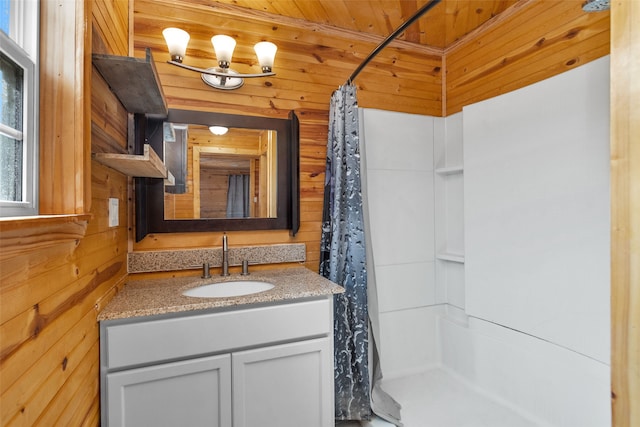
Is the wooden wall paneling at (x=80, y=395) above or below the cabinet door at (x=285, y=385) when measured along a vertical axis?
above

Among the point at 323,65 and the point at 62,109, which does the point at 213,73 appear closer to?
the point at 323,65

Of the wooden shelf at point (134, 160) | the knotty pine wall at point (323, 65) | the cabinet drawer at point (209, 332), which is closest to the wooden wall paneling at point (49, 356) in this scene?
the cabinet drawer at point (209, 332)

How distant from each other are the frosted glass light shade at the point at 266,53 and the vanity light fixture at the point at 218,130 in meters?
0.43

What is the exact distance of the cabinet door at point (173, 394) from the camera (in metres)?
1.31

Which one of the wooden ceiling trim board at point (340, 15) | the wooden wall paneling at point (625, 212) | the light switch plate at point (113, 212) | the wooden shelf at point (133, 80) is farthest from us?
the wooden ceiling trim board at point (340, 15)

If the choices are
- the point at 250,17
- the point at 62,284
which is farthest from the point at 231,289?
the point at 250,17

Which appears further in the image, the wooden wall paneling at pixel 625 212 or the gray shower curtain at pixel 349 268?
the gray shower curtain at pixel 349 268

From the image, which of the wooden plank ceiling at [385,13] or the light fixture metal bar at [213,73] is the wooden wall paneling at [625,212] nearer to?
the light fixture metal bar at [213,73]

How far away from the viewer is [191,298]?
1.49 metres

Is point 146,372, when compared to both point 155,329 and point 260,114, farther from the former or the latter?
point 260,114

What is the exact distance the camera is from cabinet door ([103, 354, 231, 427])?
131 centimetres

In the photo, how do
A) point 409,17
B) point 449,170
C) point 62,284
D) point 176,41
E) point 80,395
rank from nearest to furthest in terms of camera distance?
point 62,284
point 80,395
point 176,41
point 409,17
point 449,170

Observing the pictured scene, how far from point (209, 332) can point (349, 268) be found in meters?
0.90

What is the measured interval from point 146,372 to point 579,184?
2145 millimetres
